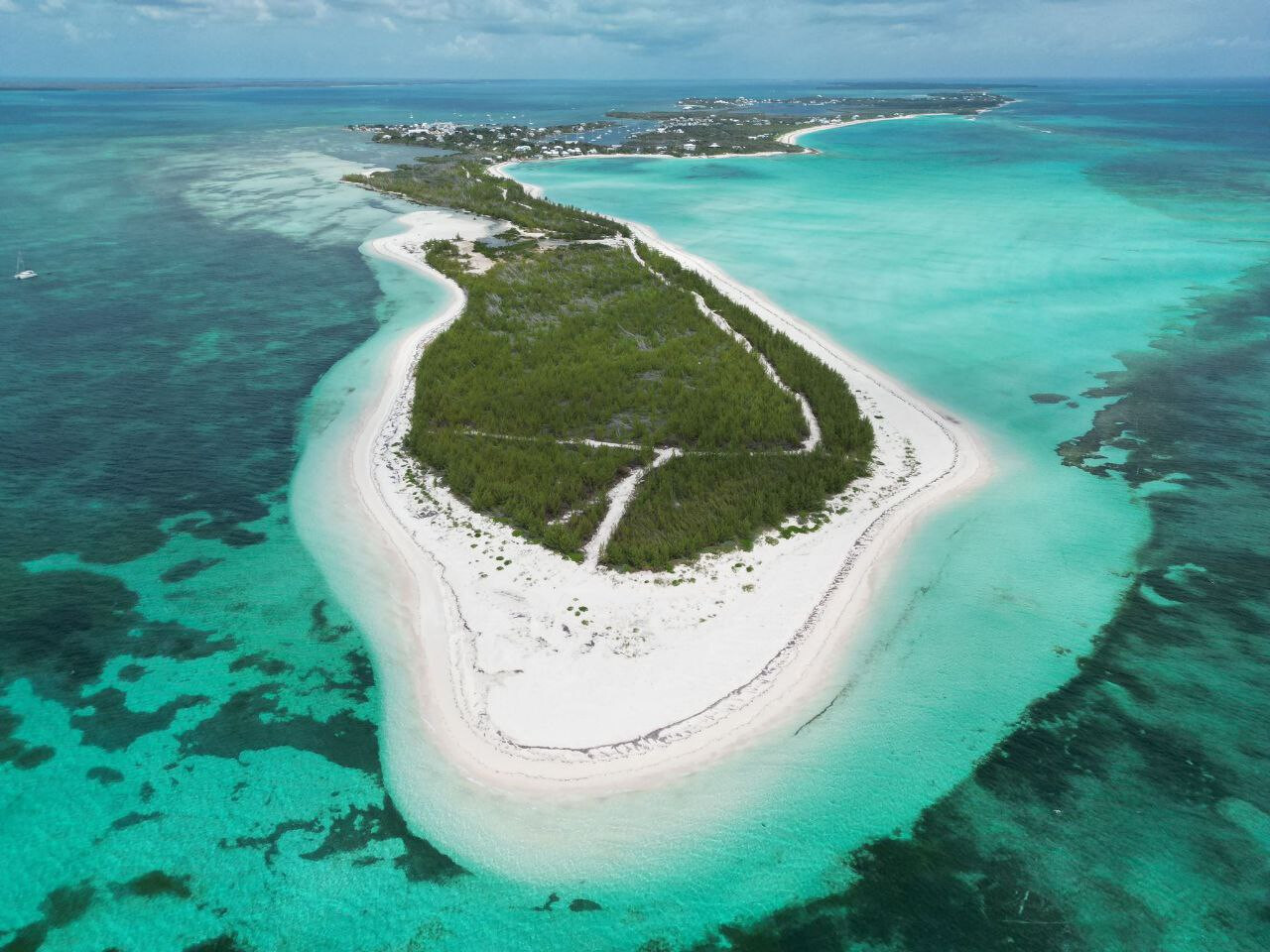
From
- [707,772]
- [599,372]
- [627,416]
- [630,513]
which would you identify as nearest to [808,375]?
[627,416]

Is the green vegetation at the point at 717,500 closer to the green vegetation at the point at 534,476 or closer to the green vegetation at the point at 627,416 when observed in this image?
the green vegetation at the point at 627,416

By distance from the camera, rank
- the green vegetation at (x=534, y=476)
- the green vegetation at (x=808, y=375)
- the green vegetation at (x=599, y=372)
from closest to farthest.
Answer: the green vegetation at (x=534, y=476)
the green vegetation at (x=808, y=375)
the green vegetation at (x=599, y=372)

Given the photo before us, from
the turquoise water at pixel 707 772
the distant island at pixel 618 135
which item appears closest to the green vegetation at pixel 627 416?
the turquoise water at pixel 707 772

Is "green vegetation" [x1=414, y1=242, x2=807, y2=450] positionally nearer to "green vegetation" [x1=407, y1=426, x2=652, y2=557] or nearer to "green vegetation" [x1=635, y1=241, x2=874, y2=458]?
"green vegetation" [x1=635, y1=241, x2=874, y2=458]

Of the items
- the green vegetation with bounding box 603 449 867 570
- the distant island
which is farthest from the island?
the distant island

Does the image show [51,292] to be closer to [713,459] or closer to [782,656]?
[713,459]

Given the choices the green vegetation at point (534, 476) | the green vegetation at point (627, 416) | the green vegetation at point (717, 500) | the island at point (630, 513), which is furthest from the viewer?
the green vegetation at point (627, 416)
